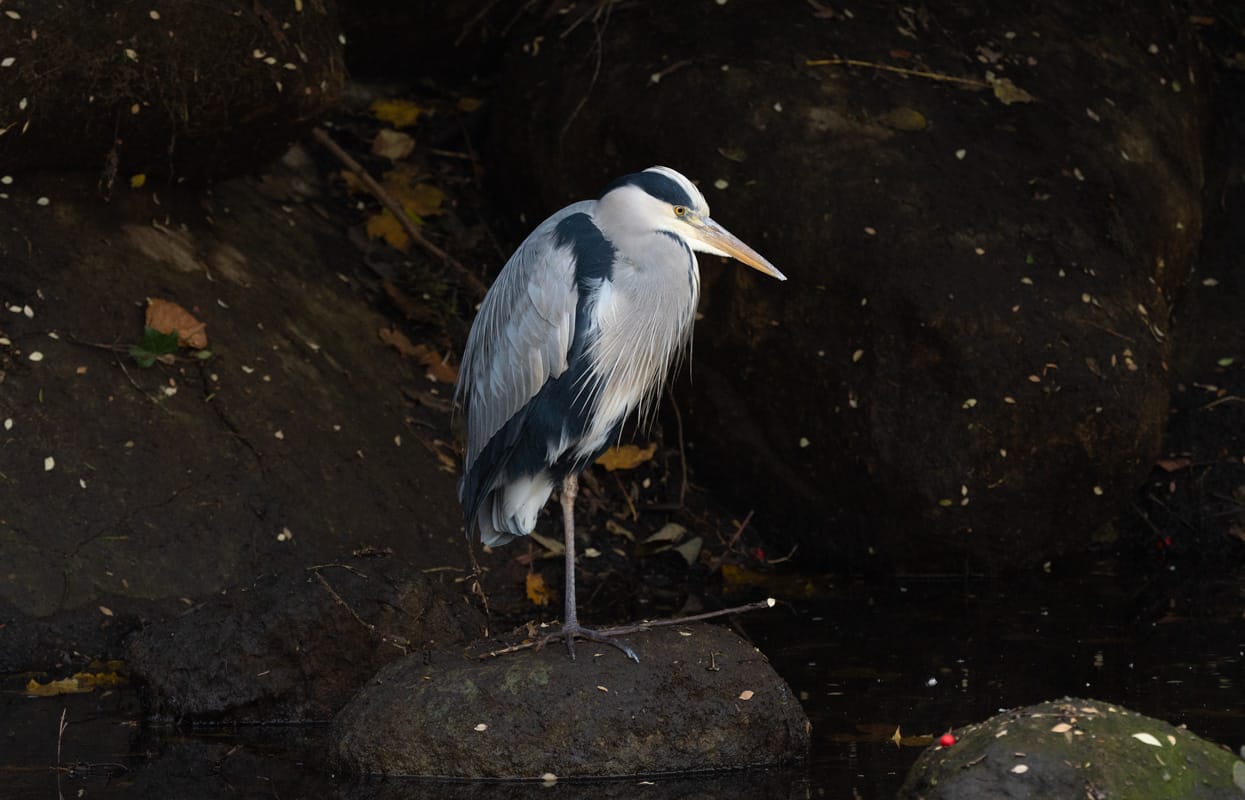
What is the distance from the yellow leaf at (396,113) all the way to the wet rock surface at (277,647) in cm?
363

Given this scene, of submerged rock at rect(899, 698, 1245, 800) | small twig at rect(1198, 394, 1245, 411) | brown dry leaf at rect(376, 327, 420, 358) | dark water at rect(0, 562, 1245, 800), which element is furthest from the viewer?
small twig at rect(1198, 394, 1245, 411)

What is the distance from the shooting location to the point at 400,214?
7848 mm

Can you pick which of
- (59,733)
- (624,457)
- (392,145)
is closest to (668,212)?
(59,733)

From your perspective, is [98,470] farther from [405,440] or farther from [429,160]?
[429,160]

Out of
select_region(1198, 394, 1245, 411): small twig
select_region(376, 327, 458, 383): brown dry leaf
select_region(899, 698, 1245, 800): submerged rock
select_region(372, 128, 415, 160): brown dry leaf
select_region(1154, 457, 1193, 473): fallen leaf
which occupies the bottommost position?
select_region(1154, 457, 1193, 473): fallen leaf

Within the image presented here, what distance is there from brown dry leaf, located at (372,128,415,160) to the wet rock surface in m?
3.36

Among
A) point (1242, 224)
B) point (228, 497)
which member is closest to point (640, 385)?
point (228, 497)

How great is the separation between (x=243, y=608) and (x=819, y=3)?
4106 millimetres

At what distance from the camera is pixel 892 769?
457 centimetres

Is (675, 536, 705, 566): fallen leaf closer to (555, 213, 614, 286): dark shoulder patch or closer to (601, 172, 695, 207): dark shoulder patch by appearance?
(555, 213, 614, 286): dark shoulder patch

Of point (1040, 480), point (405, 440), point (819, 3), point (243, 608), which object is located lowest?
point (1040, 480)

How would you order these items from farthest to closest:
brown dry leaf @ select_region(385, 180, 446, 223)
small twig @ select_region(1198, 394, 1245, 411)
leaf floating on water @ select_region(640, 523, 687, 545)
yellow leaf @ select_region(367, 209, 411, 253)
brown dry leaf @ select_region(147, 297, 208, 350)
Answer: brown dry leaf @ select_region(385, 180, 446, 223) < yellow leaf @ select_region(367, 209, 411, 253) < small twig @ select_region(1198, 394, 1245, 411) < leaf floating on water @ select_region(640, 523, 687, 545) < brown dry leaf @ select_region(147, 297, 208, 350)

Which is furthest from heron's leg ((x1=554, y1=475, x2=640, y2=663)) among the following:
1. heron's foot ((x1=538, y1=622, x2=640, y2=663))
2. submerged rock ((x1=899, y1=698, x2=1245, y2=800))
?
submerged rock ((x1=899, y1=698, x2=1245, y2=800))

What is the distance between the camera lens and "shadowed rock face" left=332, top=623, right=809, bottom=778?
4.63 m
